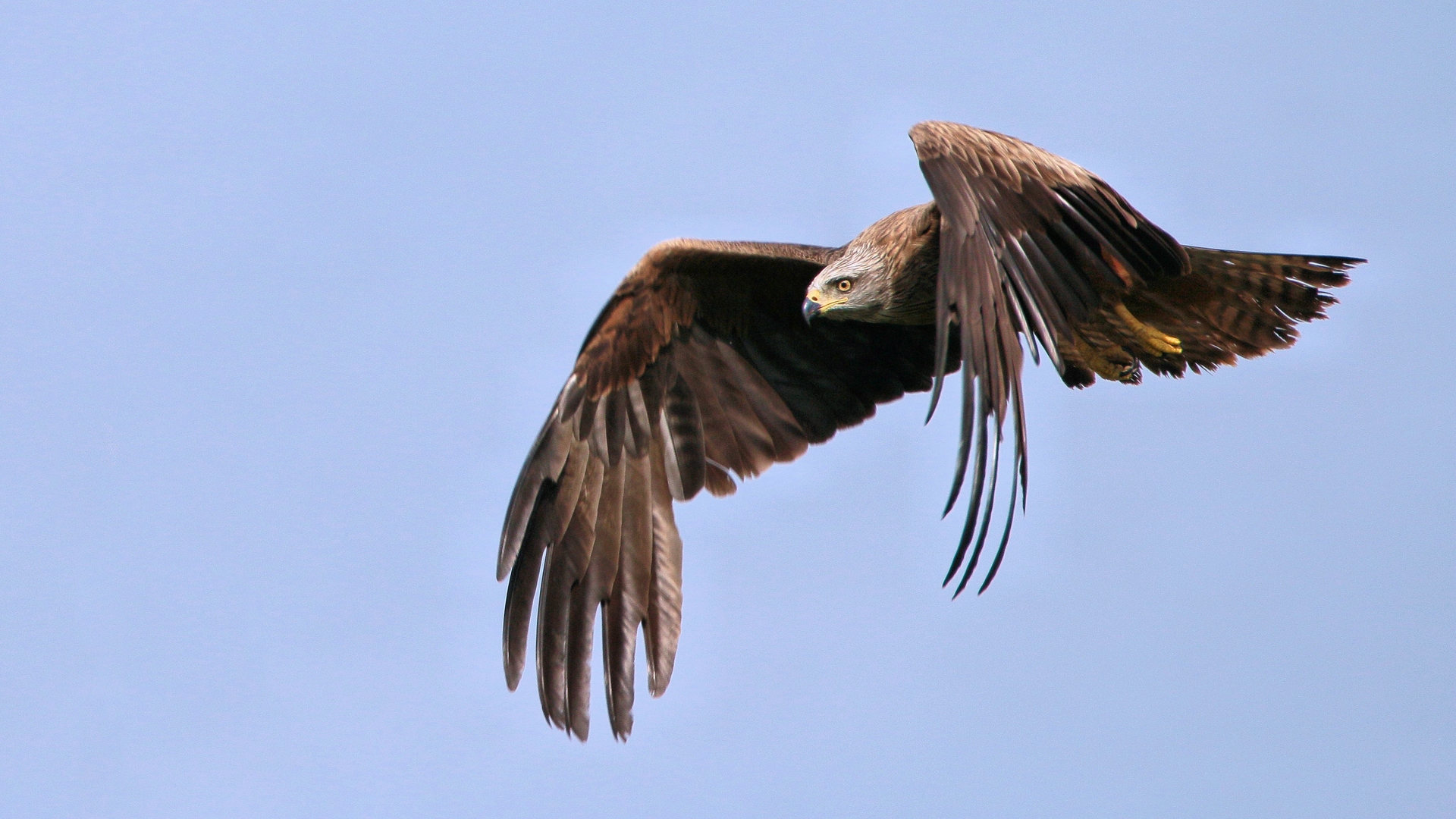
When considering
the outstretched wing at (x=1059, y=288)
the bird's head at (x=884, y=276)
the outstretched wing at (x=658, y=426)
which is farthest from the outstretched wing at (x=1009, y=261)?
the outstretched wing at (x=658, y=426)

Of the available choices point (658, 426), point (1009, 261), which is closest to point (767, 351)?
point (658, 426)

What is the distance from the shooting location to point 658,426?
9.07 meters

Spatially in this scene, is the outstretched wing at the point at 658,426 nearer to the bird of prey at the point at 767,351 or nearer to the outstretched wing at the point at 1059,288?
the bird of prey at the point at 767,351

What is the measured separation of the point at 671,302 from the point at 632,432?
2.37 feet

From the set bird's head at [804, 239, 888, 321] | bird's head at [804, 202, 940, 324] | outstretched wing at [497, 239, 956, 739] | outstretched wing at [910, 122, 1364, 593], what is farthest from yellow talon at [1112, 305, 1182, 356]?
bird's head at [804, 239, 888, 321]

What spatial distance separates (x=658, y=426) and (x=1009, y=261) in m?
2.90

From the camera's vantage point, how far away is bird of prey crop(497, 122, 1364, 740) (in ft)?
24.8

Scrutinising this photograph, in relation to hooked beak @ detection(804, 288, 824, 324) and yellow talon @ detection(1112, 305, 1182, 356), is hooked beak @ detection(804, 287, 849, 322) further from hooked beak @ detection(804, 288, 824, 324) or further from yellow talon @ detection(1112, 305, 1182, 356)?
yellow talon @ detection(1112, 305, 1182, 356)

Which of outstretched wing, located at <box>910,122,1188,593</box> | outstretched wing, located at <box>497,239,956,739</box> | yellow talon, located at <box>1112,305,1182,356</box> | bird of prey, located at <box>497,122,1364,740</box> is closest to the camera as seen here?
outstretched wing, located at <box>910,122,1188,593</box>

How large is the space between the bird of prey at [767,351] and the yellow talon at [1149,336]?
0.4 inches

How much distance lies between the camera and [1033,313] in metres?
6.50

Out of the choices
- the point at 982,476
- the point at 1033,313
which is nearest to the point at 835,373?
the point at 1033,313

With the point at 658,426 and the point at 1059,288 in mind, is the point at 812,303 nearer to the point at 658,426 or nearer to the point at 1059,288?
the point at 658,426

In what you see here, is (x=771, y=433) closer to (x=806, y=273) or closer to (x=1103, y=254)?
(x=806, y=273)
